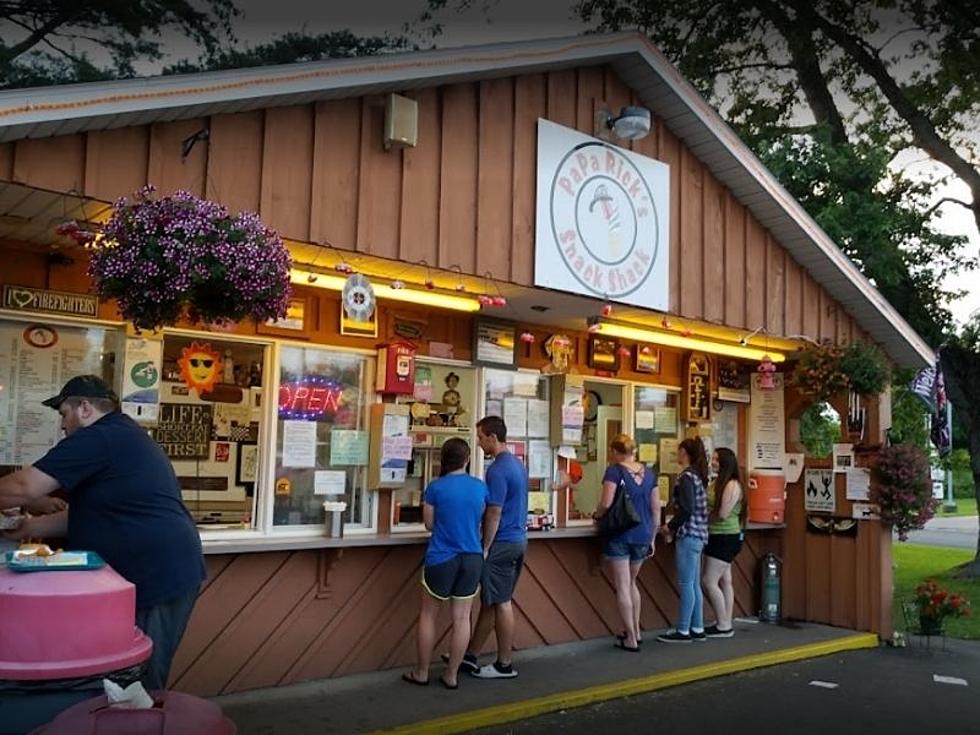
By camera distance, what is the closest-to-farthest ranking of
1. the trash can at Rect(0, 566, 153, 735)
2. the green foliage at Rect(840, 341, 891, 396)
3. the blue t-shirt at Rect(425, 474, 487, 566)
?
1. the trash can at Rect(0, 566, 153, 735)
2. the blue t-shirt at Rect(425, 474, 487, 566)
3. the green foliage at Rect(840, 341, 891, 396)

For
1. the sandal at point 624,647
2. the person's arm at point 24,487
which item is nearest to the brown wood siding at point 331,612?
the sandal at point 624,647

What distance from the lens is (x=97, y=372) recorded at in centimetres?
597

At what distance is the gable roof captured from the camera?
456 cm

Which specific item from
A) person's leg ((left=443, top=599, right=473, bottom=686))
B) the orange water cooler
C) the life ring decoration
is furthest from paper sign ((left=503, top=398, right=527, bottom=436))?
the orange water cooler

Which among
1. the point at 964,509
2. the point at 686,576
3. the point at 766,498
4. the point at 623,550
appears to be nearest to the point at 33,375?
the point at 623,550

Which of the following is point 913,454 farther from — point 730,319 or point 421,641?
point 421,641

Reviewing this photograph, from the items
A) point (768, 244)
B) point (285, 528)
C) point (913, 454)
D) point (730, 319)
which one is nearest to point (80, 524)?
point (285, 528)

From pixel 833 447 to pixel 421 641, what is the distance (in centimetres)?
516

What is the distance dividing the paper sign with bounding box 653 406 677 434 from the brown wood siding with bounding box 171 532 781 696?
5.34ft

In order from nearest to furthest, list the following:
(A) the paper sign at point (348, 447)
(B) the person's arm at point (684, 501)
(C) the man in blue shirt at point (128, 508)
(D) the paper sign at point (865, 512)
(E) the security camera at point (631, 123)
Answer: (C) the man in blue shirt at point (128, 508) → (A) the paper sign at point (348, 447) → (E) the security camera at point (631, 123) → (B) the person's arm at point (684, 501) → (D) the paper sign at point (865, 512)

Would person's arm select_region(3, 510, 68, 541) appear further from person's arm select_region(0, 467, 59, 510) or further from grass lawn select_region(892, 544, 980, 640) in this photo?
grass lawn select_region(892, 544, 980, 640)

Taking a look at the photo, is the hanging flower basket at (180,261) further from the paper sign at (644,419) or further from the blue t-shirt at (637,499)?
the paper sign at (644,419)

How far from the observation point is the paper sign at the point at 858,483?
361 inches

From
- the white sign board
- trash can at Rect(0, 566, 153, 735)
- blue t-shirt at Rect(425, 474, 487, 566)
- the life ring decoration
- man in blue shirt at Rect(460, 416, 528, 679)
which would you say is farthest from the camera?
the white sign board
